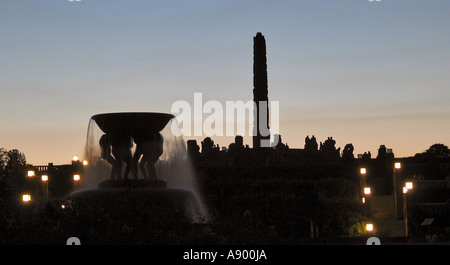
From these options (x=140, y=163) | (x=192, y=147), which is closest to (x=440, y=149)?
(x=192, y=147)

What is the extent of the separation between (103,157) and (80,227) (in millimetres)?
5666

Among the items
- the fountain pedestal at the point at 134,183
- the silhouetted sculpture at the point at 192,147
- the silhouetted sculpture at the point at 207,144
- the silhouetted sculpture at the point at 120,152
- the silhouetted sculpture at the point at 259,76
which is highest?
the silhouetted sculpture at the point at 259,76

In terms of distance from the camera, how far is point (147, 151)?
2319 centimetres

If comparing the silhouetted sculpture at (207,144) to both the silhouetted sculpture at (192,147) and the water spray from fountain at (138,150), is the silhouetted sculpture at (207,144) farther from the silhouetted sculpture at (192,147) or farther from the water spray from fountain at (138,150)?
the water spray from fountain at (138,150)

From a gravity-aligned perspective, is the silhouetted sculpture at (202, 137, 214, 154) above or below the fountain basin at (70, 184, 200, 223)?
above

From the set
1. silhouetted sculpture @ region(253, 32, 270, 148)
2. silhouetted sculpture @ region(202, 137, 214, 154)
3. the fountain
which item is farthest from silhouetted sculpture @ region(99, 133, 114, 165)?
silhouetted sculpture @ region(202, 137, 214, 154)

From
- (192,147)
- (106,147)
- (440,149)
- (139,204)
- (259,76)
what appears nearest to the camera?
(139,204)

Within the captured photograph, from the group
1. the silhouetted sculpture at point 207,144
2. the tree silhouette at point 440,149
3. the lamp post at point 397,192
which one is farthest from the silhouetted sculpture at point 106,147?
the tree silhouette at point 440,149

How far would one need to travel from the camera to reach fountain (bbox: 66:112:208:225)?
69.9ft

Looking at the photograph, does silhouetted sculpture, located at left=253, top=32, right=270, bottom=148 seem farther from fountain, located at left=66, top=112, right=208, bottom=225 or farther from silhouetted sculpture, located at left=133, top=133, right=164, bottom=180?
silhouetted sculpture, located at left=133, top=133, right=164, bottom=180

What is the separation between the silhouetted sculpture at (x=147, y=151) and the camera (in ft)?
75.9

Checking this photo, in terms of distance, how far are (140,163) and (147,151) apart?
0.48 metres

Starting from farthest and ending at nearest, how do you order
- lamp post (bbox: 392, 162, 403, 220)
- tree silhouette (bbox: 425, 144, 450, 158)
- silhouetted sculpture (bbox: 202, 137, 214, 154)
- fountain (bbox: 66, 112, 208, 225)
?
1. tree silhouette (bbox: 425, 144, 450, 158)
2. silhouetted sculpture (bbox: 202, 137, 214, 154)
3. lamp post (bbox: 392, 162, 403, 220)
4. fountain (bbox: 66, 112, 208, 225)

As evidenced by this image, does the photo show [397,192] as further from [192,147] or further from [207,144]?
[207,144]
